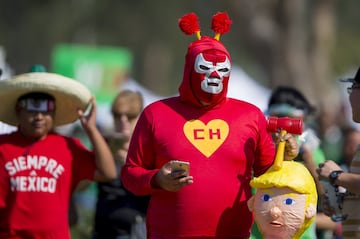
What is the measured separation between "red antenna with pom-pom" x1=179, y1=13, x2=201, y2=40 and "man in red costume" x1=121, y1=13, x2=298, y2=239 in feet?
0.31

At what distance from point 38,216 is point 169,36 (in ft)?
169

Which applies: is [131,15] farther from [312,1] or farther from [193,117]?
[193,117]

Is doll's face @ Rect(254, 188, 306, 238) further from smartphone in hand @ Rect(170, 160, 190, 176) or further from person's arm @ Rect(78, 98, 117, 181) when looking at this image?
person's arm @ Rect(78, 98, 117, 181)

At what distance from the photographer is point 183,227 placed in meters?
7.18

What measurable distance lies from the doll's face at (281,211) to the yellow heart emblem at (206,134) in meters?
0.39

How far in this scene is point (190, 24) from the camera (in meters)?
7.54

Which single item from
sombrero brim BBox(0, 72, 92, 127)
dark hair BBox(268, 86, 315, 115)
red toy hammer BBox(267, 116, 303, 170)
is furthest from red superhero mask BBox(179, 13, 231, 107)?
dark hair BBox(268, 86, 315, 115)

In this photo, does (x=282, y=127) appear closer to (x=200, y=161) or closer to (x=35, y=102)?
(x=200, y=161)

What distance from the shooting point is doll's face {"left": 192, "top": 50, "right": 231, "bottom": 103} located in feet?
23.9

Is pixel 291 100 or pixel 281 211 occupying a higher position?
pixel 291 100

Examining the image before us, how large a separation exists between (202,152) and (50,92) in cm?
202

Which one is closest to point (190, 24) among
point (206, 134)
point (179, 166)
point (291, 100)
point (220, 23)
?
point (220, 23)

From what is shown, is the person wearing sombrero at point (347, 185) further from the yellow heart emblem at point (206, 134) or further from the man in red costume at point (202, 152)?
the yellow heart emblem at point (206, 134)

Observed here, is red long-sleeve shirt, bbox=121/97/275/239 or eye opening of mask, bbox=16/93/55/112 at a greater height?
eye opening of mask, bbox=16/93/55/112
